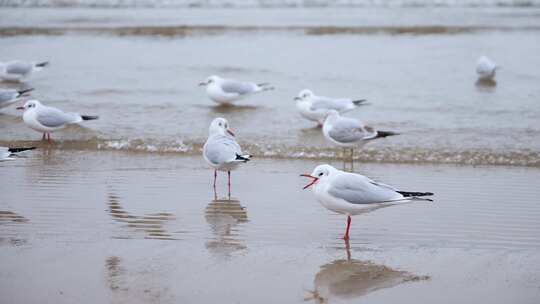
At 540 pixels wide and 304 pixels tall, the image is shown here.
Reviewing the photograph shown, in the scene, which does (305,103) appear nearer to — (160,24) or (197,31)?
(197,31)

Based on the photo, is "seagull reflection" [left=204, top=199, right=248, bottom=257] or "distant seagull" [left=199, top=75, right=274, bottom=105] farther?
"distant seagull" [left=199, top=75, right=274, bottom=105]

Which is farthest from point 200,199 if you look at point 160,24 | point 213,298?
point 160,24

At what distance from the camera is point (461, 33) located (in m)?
21.0

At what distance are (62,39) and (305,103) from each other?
1131cm

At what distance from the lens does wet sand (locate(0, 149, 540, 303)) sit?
16.8 ft

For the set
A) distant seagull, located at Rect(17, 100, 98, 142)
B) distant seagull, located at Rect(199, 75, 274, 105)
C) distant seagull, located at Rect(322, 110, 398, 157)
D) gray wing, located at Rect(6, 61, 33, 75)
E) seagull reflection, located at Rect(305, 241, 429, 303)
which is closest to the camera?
seagull reflection, located at Rect(305, 241, 429, 303)

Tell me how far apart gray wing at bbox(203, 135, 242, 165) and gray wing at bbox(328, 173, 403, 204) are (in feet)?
5.68

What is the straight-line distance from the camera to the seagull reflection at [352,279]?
199 inches

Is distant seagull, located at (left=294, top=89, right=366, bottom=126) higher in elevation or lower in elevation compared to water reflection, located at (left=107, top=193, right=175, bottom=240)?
lower

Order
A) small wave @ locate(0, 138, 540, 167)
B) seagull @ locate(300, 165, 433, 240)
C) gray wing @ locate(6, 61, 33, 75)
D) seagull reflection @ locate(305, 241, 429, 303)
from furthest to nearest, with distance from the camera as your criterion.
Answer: gray wing @ locate(6, 61, 33, 75) < small wave @ locate(0, 138, 540, 167) < seagull @ locate(300, 165, 433, 240) < seagull reflection @ locate(305, 241, 429, 303)

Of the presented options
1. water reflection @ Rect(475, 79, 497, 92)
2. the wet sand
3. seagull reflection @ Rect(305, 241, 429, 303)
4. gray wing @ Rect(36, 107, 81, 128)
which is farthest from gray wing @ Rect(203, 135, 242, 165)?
water reflection @ Rect(475, 79, 497, 92)

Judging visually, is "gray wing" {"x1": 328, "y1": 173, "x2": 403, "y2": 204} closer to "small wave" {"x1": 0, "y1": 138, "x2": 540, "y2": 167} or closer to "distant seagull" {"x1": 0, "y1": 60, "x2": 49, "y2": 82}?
"small wave" {"x1": 0, "y1": 138, "x2": 540, "y2": 167}

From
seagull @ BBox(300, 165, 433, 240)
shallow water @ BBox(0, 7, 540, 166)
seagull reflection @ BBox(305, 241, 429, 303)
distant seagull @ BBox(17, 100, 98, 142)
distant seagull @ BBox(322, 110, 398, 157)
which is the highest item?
seagull @ BBox(300, 165, 433, 240)

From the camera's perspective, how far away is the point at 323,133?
10.1 metres
